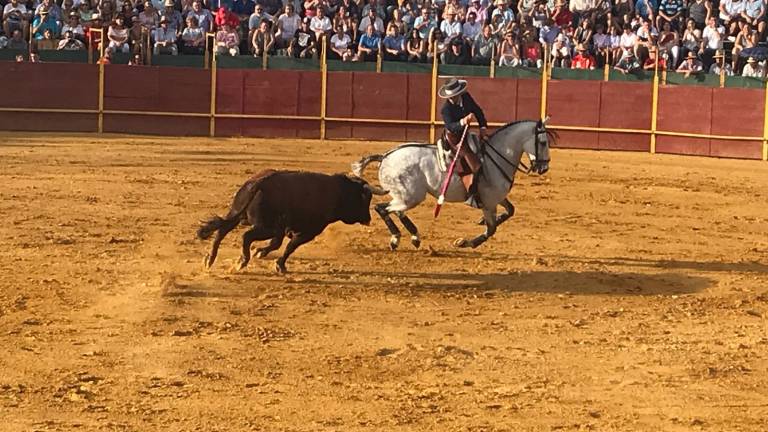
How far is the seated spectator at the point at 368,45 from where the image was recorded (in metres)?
26.4

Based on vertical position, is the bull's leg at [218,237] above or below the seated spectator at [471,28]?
below

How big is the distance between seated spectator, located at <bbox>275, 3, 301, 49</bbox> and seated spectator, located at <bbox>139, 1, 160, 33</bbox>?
2.51m

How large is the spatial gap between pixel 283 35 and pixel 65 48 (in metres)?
4.40

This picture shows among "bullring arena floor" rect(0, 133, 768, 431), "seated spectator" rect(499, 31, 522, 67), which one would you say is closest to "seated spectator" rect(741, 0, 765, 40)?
"seated spectator" rect(499, 31, 522, 67)

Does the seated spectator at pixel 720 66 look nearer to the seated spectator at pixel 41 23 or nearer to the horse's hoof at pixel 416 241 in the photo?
the seated spectator at pixel 41 23

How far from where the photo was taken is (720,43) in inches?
1006

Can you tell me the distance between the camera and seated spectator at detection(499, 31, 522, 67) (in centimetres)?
2605

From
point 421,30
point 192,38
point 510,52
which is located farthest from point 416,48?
point 192,38

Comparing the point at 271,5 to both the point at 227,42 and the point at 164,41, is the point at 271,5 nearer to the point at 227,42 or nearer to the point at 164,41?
the point at 227,42

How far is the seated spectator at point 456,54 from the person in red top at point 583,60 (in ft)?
7.25

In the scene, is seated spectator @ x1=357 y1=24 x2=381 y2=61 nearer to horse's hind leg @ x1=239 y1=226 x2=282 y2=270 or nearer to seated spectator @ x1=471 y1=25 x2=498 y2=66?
seated spectator @ x1=471 y1=25 x2=498 y2=66

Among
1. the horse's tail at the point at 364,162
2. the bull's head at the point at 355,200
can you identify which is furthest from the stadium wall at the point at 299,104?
the bull's head at the point at 355,200

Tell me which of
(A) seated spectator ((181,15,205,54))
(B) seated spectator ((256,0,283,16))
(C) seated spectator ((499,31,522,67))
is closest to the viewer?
(C) seated spectator ((499,31,522,67))

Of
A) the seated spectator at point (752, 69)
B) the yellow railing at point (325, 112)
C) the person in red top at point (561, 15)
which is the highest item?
the person in red top at point (561, 15)
